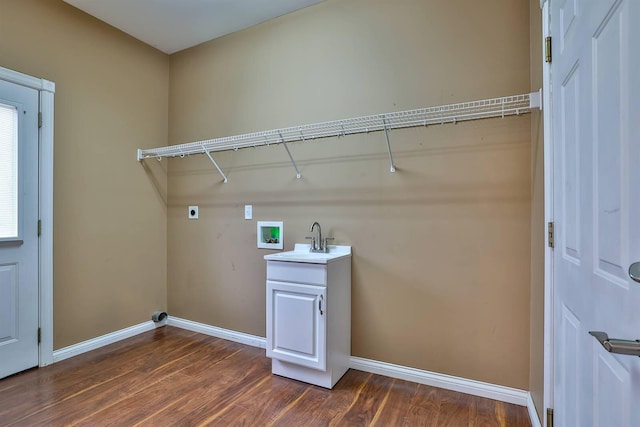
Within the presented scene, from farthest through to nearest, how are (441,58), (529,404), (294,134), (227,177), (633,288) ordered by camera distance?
(227,177) → (294,134) → (441,58) → (529,404) → (633,288)

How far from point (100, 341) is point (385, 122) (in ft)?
9.93

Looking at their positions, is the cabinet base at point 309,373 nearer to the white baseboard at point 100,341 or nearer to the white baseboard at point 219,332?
the white baseboard at point 219,332

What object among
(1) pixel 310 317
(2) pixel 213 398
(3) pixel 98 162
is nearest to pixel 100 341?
(2) pixel 213 398

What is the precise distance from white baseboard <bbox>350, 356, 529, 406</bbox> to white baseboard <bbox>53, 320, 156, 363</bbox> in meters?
2.13

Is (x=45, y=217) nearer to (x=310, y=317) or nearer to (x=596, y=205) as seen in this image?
(x=310, y=317)

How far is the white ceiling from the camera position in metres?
2.60

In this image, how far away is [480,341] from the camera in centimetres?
205

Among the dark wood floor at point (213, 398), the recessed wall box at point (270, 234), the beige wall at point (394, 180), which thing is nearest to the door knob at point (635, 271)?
the beige wall at point (394, 180)

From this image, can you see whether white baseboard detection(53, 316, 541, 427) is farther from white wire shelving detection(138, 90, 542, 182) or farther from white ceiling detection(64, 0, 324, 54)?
white ceiling detection(64, 0, 324, 54)

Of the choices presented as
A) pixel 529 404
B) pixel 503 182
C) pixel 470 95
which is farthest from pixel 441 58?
pixel 529 404

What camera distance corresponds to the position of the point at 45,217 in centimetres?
244

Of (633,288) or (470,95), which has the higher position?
(470,95)

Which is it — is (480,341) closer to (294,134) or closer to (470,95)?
(470,95)

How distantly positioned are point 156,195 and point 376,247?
236cm
